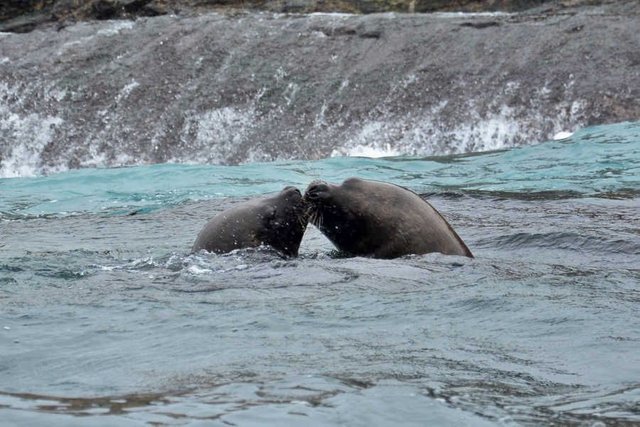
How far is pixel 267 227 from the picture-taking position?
659cm

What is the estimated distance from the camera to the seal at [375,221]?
21.4 ft

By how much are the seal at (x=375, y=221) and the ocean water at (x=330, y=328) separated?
0.20 m

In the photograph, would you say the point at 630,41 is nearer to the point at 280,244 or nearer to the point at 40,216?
the point at 40,216

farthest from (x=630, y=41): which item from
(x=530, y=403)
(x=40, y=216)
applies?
(x=530, y=403)

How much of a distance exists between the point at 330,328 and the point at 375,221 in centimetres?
183

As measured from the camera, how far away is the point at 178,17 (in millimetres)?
18828

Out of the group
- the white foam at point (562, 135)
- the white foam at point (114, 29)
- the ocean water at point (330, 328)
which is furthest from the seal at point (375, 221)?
the white foam at point (114, 29)

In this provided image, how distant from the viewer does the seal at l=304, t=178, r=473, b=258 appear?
651 centimetres

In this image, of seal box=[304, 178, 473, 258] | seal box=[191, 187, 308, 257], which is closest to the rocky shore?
seal box=[304, 178, 473, 258]

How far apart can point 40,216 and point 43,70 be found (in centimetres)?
713

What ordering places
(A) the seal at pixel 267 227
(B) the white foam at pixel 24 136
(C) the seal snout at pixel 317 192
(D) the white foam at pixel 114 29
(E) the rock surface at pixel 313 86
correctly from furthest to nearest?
(D) the white foam at pixel 114 29 < (B) the white foam at pixel 24 136 < (E) the rock surface at pixel 313 86 < (A) the seal at pixel 267 227 < (C) the seal snout at pixel 317 192

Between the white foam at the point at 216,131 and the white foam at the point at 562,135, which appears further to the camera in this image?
the white foam at the point at 216,131

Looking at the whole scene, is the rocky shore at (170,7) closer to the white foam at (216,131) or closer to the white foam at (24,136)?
the white foam at (24,136)

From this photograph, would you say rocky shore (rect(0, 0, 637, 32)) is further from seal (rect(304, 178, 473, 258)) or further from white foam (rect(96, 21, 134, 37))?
seal (rect(304, 178, 473, 258))
